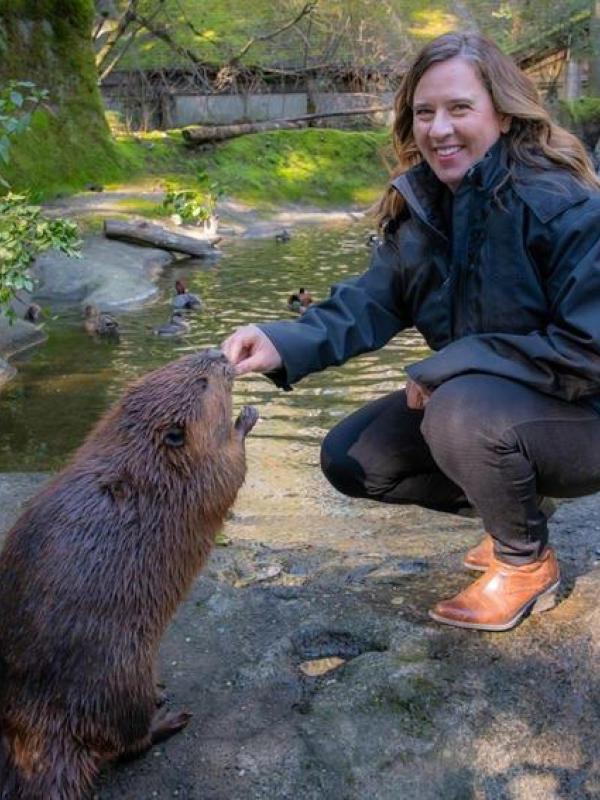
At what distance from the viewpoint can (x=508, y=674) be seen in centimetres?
284

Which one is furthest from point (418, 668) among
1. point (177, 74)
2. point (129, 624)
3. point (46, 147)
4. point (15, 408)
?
→ point (177, 74)

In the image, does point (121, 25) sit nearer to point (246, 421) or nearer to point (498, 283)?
point (246, 421)

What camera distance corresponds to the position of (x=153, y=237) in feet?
46.8

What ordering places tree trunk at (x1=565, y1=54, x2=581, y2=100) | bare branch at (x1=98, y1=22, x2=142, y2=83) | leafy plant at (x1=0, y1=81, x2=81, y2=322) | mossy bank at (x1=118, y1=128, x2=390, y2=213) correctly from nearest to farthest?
leafy plant at (x1=0, y1=81, x2=81, y2=322) < mossy bank at (x1=118, y1=128, x2=390, y2=213) < bare branch at (x1=98, y1=22, x2=142, y2=83) < tree trunk at (x1=565, y1=54, x2=581, y2=100)

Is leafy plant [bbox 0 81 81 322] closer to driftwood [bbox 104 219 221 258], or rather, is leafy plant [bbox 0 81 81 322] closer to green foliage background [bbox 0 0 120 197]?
driftwood [bbox 104 219 221 258]

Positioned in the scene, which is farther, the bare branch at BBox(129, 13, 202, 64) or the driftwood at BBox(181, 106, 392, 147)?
the driftwood at BBox(181, 106, 392, 147)

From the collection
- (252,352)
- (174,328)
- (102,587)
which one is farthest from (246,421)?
(174,328)

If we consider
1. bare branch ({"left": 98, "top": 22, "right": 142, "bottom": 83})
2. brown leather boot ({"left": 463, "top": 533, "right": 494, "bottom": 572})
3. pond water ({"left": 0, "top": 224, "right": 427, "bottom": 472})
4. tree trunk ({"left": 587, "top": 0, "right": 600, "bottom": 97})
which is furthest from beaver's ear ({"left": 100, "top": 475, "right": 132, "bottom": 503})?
tree trunk ({"left": 587, "top": 0, "right": 600, "bottom": 97})

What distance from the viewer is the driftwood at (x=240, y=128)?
878 inches

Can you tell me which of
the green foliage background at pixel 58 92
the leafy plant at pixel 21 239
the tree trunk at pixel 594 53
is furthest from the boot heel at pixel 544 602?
the tree trunk at pixel 594 53

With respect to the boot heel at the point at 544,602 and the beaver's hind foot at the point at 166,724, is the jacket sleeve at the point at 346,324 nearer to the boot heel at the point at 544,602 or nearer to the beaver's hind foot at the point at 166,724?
the boot heel at the point at 544,602

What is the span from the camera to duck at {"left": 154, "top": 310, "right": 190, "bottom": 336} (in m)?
9.80

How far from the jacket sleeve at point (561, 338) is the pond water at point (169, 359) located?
3.71m

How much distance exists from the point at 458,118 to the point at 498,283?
529mm
